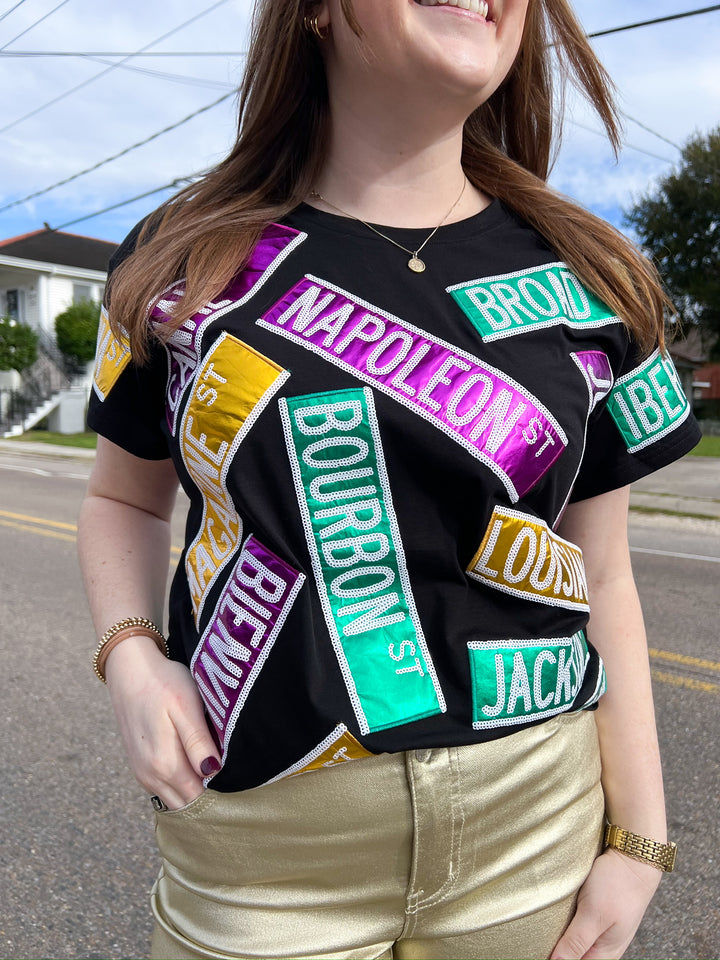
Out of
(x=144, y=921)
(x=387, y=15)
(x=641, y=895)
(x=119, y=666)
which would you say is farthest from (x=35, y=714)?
(x=387, y=15)

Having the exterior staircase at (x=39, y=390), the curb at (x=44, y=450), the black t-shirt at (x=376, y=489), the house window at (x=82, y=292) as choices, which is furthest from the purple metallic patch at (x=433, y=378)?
the house window at (x=82, y=292)

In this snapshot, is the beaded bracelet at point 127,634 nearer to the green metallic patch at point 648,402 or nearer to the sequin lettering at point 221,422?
the sequin lettering at point 221,422

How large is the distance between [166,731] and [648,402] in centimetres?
78

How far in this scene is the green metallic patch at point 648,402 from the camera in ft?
3.78

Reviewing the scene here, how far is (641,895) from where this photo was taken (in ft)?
3.61

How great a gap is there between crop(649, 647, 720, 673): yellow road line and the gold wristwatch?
11.6 feet

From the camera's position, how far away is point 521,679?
1.02 m

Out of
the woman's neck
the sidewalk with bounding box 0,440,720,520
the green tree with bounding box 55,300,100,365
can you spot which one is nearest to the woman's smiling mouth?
the woman's neck

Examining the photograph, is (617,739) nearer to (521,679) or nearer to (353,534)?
(521,679)

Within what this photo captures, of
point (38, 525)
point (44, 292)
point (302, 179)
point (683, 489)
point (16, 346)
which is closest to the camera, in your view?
point (302, 179)

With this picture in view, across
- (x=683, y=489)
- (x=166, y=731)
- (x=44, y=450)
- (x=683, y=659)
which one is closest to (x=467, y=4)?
(x=166, y=731)

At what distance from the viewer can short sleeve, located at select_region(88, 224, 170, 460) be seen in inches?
44.6

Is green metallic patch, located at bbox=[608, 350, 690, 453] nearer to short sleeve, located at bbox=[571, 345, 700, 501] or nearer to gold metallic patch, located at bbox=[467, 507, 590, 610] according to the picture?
short sleeve, located at bbox=[571, 345, 700, 501]

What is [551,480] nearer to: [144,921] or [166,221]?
[166,221]
